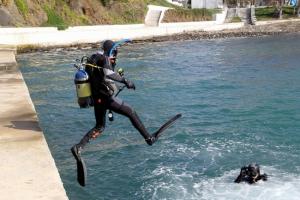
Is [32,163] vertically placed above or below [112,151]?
above

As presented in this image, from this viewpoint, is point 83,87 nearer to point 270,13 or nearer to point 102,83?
point 102,83

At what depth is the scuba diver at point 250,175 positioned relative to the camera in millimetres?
11383

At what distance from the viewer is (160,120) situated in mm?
18203

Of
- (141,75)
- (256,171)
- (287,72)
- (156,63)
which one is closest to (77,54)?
(156,63)

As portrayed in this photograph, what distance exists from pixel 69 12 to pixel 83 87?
4759cm

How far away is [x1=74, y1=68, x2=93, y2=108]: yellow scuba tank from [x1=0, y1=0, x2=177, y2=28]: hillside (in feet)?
133

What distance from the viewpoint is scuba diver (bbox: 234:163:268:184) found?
11383 mm

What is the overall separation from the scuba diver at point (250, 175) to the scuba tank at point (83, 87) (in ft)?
14.0

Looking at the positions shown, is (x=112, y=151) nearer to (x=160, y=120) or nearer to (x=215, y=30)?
(x=160, y=120)

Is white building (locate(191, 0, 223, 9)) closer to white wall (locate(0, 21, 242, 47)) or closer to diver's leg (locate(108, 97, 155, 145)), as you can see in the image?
white wall (locate(0, 21, 242, 47))

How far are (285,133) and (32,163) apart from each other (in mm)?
9733

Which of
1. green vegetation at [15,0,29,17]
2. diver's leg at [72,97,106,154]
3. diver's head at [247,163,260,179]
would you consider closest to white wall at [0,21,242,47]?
green vegetation at [15,0,29,17]

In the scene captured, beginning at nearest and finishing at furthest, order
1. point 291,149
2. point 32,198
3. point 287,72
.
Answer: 1. point 32,198
2. point 291,149
3. point 287,72

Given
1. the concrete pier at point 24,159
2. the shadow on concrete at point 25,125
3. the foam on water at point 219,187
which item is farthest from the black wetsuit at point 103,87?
the foam on water at point 219,187
